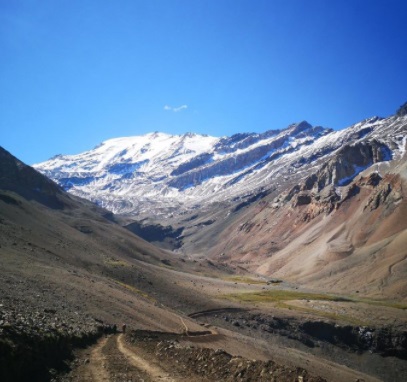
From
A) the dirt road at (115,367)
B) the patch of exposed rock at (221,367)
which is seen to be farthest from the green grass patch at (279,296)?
the dirt road at (115,367)

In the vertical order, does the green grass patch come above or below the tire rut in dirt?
below

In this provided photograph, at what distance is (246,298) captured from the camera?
287ft

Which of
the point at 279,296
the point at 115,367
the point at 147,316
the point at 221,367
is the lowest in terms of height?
the point at 279,296

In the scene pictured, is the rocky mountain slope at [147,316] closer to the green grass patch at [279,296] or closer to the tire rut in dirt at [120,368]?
the tire rut in dirt at [120,368]

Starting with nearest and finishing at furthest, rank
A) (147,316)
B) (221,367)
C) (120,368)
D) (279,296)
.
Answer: (120,368)
(221,367)
(147,316)
(279,296)

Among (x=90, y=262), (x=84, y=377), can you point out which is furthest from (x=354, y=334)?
(x=84, y=377)

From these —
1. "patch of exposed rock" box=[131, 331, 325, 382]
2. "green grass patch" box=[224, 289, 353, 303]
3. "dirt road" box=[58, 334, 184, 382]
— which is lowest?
"green grass patch" box=[224, 289, 353, 303]

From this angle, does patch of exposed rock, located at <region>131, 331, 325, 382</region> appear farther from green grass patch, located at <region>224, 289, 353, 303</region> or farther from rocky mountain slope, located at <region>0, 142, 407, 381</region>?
green grass patch, located at <region>224, 289, 353, 303</region>

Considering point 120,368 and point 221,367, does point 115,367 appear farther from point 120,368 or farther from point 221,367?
point 221,367

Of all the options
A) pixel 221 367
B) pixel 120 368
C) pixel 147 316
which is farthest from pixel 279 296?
pixel 120 368

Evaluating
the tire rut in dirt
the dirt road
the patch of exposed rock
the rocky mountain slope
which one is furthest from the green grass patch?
the tire rut in dirt

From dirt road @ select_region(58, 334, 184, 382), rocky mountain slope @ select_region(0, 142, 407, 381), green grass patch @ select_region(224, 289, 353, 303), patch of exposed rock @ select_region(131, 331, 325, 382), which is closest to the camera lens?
patch of exposed rock @ select_region(131, 331, 325, 382)

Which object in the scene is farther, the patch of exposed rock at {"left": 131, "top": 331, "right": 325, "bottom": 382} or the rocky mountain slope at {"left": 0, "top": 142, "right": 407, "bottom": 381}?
the rocky mountain slope at {"left": 0, "top": 142, "right": 407, "bottom": 381}

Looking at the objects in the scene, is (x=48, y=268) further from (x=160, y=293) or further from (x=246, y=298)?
(x=246, y=298)
